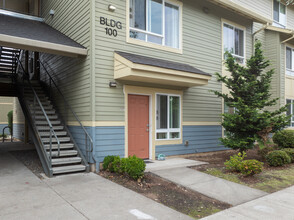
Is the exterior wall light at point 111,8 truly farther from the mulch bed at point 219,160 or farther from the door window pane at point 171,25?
the mulch bed at point 219,160

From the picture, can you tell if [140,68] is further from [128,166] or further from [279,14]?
[279,14]

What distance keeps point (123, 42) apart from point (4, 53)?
641 centimetres

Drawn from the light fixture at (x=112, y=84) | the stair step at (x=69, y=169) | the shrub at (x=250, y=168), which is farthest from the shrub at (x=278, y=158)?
the stair step at (x=69, y=169)

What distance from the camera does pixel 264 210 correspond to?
4.18m

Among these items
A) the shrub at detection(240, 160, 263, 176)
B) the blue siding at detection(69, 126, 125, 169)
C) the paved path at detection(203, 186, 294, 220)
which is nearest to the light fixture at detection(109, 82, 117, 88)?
the blue siding at detection(69, 126, 125, 169)

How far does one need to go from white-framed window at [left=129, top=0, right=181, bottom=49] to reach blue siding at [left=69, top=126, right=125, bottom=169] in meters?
2.97

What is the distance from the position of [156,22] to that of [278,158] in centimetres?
568

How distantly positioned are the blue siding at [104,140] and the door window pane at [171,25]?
360cm

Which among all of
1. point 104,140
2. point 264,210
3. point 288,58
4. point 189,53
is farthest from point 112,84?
point 288,58

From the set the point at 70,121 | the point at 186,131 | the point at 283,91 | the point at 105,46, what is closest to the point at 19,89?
the point at 70,121

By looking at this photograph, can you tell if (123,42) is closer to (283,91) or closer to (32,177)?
(32,177)

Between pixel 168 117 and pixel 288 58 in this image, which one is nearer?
pixel 168 117

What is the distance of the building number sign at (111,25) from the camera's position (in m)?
6.83

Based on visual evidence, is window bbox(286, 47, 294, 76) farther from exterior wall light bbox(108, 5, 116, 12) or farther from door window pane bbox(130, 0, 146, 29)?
exterior wall light bbox(108, 5, 116, 12)
